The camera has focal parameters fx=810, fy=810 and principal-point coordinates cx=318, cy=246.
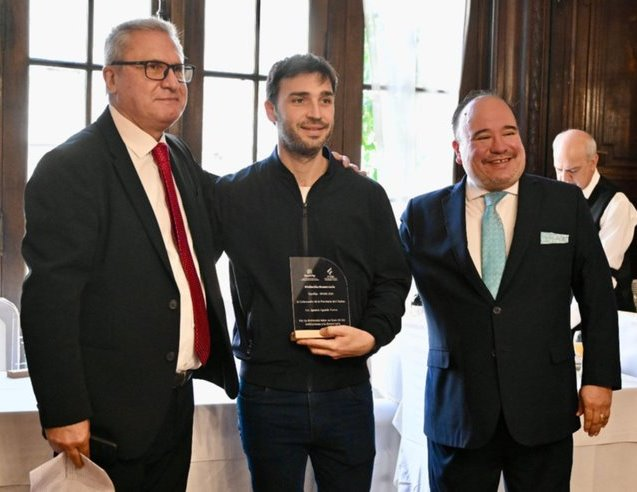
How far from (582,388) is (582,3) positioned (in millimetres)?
3554

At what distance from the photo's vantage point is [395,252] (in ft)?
6.80

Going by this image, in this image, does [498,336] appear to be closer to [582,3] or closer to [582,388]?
[582,388]

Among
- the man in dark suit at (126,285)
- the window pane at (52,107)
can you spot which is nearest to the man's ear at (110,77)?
the man in dark suit at (126,285)

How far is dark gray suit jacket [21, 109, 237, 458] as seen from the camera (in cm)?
165

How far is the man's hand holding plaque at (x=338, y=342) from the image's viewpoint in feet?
6.24

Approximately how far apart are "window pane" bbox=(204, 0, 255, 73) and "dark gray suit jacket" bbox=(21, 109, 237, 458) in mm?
2664

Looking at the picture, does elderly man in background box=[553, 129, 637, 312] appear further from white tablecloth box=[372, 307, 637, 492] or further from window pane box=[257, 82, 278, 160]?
window pane box=[257, 82, 278, 160]

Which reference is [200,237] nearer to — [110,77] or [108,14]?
[110,77]

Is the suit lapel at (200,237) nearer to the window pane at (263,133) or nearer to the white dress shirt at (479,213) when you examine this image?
the white dress shirt at (479,213)

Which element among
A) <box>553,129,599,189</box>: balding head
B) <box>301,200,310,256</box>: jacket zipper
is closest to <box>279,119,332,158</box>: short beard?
<box>301,200,310,256</box>: jacket zipper

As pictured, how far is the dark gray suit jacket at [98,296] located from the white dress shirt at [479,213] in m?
0.77

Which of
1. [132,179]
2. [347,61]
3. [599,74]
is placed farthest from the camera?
[599,74]

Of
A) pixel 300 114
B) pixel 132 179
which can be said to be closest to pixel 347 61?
pixel 300 114

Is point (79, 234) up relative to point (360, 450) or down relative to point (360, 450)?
up
